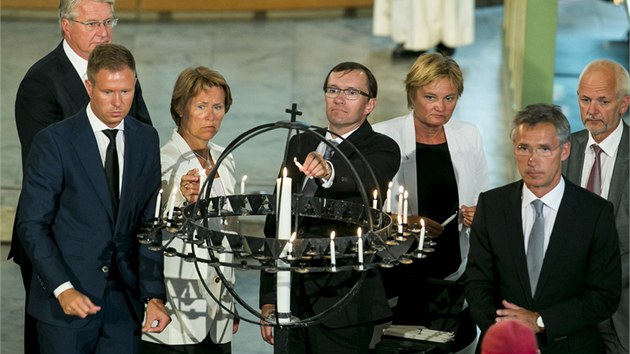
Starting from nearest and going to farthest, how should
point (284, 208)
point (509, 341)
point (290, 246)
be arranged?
point (509, 341) < point (290, 246) < point (284, 208)

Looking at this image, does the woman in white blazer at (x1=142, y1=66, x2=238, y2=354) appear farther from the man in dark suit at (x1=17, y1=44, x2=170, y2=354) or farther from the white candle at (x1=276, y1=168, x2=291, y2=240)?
the white candle at (x1=276, y1=168, x2=291, y2=240)

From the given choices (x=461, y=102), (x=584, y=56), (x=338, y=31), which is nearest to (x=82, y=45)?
(x=461, y=102)

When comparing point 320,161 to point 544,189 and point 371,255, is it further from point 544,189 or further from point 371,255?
point 544,189

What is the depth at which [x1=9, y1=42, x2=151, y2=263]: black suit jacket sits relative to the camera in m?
5.27

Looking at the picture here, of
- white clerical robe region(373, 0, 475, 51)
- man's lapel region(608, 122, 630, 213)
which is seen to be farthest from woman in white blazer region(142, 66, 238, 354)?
white clerical robe region(373, 0, 475, 51)

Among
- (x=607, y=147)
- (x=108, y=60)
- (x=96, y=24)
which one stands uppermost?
(x=96, y=24)

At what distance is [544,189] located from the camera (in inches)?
184

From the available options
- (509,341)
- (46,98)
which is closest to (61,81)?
(46,98)

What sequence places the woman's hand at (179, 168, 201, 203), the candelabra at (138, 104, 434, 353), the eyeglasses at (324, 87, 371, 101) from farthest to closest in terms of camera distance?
the eyeglasses at (324, 87, 371, 101)
the woman's hand at (179, 168, 201, 203)
the candelabra at (138, 104, 434, 353)

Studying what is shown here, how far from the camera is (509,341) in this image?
10.3 feet

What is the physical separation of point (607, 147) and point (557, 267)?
734 mm

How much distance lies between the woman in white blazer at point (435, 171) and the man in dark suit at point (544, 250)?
80 cm

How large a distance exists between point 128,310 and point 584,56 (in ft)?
23.1

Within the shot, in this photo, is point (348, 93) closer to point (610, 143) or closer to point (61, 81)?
point (610, 143)
